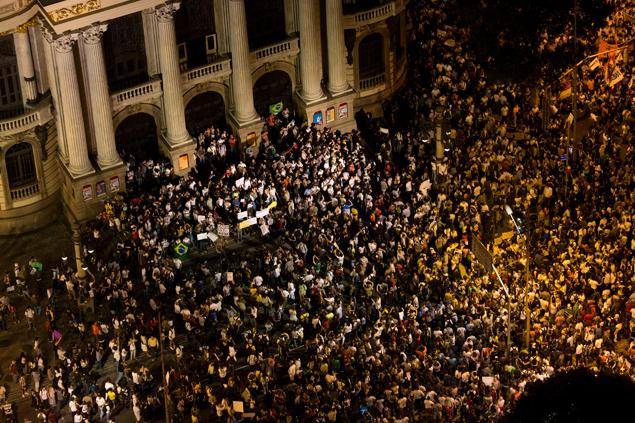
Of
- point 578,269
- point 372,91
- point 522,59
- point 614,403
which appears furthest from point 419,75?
point 614,403

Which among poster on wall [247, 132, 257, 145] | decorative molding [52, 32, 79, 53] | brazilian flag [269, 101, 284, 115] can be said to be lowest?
poster on wall [247, 132, 257, 145]

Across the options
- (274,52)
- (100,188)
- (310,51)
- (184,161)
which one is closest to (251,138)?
(184,161)

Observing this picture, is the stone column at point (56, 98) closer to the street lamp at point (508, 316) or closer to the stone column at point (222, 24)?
the stone column at point (222, 24)

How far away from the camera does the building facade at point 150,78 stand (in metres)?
66.6

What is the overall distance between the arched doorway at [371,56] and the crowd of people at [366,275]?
3208mm

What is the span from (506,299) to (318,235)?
1105 centimetres

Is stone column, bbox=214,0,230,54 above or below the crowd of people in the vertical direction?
above

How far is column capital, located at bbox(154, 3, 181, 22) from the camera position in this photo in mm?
67688

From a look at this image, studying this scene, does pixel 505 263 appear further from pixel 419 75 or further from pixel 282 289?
pixel 419 75

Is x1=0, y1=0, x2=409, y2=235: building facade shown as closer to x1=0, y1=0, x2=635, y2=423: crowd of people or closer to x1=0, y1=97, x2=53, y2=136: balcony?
x1=0, y1=97, x2=53, y2=136: balcony

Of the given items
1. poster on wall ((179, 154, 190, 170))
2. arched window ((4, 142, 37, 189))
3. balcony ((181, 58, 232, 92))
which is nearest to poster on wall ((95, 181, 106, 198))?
arched window ((4, 142, 37, 189))

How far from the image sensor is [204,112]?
73.8 m

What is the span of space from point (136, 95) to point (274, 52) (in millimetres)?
9001

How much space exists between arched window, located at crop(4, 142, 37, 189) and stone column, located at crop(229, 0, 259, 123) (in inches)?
475
